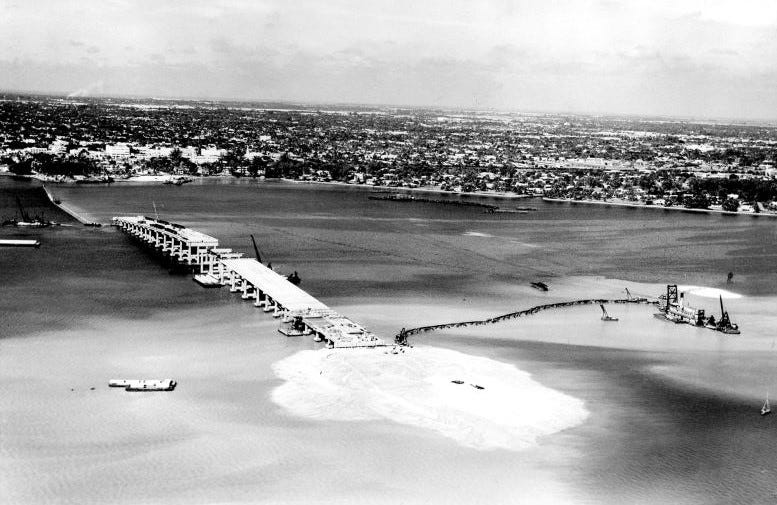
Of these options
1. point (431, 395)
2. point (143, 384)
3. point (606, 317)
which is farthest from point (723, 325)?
point (143, 384)

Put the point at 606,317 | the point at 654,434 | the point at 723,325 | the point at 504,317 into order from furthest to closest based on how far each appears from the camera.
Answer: the point at 606,317
the point at 504,317
the point at 723,325
the point at 654,434

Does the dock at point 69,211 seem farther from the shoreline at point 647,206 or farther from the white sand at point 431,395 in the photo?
the shoreline at point 647,206

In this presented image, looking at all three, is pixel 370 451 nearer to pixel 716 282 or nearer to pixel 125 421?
pixel 125 421

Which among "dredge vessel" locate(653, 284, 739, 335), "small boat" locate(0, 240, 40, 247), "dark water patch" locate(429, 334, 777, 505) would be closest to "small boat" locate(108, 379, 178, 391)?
"dark water patch" locate(429, 334, 777, 505)

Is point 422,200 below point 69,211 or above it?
above

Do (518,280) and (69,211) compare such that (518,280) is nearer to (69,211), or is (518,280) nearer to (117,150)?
(69,211)

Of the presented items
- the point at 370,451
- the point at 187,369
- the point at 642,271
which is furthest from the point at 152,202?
the point at 370,451
